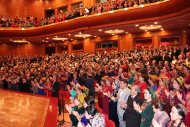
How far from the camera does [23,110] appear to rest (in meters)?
6.50

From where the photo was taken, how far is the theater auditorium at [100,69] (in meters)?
4.00

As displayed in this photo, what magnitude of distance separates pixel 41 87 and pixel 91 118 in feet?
17.1

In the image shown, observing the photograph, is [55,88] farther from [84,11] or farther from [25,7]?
[25,7]

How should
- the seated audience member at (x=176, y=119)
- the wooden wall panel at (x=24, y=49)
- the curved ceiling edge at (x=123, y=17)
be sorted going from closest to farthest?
the seated audience member at (x=176, y=119)
the curved ceiling edge at (x=123, y=17)
the wooden wall panel at (x=24, y=49)

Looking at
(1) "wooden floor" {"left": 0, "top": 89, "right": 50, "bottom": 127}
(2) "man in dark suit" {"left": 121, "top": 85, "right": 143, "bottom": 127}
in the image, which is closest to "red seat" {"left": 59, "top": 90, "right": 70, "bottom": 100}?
(1) "wooden floor" {"left": 0, "top": 89, "right": 50, "bottom": 127}

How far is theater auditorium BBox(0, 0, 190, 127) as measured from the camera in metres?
4.00

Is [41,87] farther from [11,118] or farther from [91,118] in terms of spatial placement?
[91,118]

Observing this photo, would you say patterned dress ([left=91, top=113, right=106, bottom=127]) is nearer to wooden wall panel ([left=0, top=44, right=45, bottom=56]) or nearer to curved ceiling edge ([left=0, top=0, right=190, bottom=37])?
curved ceiling edge ([left=0, top=0, right=190, bottom=37])

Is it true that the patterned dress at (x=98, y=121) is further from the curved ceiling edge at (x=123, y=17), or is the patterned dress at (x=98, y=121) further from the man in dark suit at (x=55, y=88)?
the curved ceiling edge at (x=123, y=17)

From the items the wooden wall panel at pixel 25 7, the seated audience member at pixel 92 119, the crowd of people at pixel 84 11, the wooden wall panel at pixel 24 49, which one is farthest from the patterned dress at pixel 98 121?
the wooden wall panel at pixel 24 49

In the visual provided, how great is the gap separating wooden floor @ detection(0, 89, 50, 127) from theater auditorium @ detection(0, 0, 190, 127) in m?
0.02

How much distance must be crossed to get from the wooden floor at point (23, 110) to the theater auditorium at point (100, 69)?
0.08 feet

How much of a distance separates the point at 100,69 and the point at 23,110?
3.85 metres

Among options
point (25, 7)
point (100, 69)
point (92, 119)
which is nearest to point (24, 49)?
point (25, 7)
